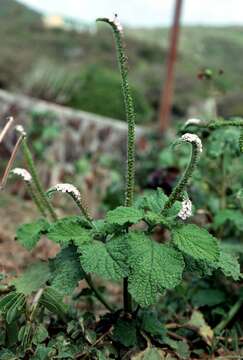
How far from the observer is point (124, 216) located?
140 cm

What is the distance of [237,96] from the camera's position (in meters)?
7.40

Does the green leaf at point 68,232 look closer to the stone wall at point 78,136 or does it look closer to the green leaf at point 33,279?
the green leaf at point 33,279

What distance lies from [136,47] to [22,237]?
955 centimetres

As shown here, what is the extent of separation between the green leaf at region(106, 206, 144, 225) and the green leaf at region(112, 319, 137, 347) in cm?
32

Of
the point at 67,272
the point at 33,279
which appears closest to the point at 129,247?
the point at 67,272

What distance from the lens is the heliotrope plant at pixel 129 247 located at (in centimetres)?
136

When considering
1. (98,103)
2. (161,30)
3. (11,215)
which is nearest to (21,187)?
(11,215)

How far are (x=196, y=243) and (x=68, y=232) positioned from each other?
298mm

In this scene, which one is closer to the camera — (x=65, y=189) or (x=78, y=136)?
(x=65, y=189)

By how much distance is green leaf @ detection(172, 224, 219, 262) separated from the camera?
1373mm

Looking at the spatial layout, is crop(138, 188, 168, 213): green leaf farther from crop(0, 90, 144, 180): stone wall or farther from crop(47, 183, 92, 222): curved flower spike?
crop(0, 90, 144, 180): stone wall

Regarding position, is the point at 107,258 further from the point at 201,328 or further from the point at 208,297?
the point at 208,297

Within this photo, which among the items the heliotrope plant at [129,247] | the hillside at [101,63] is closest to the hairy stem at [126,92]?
the heliotrope plant at [129,247]

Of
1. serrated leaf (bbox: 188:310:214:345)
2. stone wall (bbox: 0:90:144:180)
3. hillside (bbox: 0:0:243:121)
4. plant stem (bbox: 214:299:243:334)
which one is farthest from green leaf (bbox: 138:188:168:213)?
hillside (bbox: 0:0:243:121)
